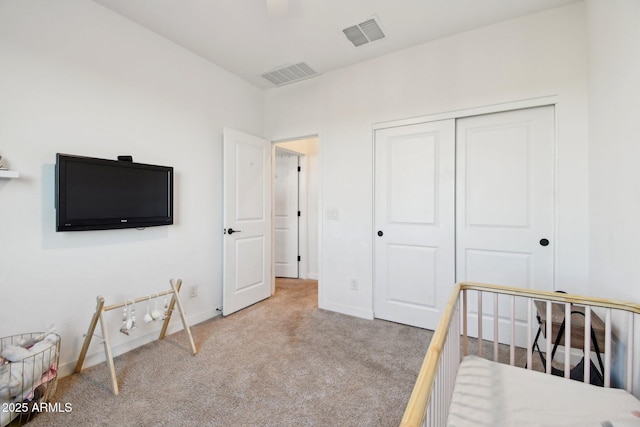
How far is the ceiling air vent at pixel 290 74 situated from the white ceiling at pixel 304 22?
0.13 m

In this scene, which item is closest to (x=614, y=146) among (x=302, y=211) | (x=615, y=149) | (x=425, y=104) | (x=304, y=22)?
(x=615, y=149)

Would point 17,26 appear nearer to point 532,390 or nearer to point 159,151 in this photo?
point 159,151

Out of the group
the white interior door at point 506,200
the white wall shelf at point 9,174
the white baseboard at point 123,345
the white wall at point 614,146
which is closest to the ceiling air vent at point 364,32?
the white interior door at point 506,200

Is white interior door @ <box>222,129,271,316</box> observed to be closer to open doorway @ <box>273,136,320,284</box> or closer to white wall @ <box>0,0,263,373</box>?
white wall @ <box>0,0,263,373</box>

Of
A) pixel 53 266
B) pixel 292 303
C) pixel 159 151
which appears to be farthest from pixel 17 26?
pixel 292 303

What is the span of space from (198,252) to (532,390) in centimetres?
273

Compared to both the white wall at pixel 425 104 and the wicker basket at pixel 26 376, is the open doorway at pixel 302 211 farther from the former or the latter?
the wicker basket at pixel 26 376

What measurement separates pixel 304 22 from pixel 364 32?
1.77 feet

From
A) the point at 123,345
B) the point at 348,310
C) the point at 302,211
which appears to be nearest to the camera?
the point at 123,345

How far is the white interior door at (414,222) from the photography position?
2.53m

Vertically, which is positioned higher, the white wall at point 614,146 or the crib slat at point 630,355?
the white wall at point 614,146

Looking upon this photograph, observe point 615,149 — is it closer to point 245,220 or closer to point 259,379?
point 259,379

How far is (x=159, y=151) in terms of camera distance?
246cm

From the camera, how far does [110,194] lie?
2.07 m
